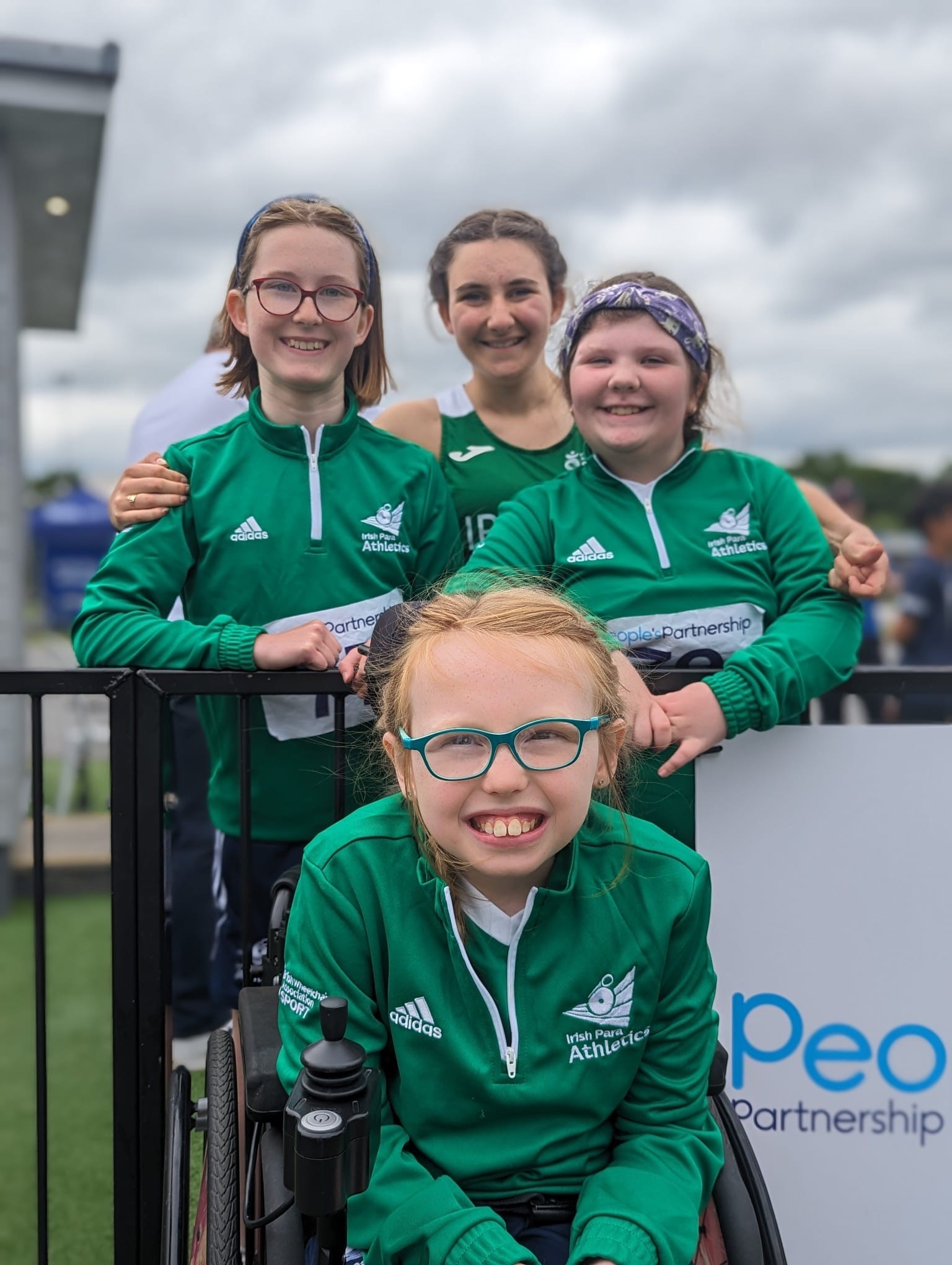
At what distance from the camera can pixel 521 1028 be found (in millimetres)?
1766

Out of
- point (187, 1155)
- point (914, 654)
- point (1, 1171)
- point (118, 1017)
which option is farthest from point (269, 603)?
point (914, 654)

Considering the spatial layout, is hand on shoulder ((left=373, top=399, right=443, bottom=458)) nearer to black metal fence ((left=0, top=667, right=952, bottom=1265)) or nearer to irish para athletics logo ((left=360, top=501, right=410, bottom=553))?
irish para athletics logo ((left=360, top=501, right=410, bottom=553))

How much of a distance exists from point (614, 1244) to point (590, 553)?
1328 millimetres

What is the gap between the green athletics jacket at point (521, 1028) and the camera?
173cm

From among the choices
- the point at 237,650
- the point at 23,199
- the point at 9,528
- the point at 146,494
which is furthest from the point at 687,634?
the point at 23,199

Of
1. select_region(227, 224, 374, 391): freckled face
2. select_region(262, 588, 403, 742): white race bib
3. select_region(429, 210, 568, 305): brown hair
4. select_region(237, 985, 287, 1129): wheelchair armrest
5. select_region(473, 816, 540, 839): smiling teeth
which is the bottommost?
select_region(237, 985, 287, 1129): wheelchair armrest

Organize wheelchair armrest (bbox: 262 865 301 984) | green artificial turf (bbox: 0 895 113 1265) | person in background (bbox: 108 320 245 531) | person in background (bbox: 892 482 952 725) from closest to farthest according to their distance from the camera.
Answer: wheelchair armrest (bbox: 262 865 301 984) < green artificial turf (bbox: 0 895 113 1265) < person in background (bbox: 108 320 245 531) < person in background (bbox: 892 482 952 725)

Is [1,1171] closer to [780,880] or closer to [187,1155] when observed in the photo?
[187,1155]

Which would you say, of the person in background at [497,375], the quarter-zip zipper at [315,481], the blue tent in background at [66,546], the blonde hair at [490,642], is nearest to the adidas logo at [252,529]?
the quarter-zip zipper at [315,481]

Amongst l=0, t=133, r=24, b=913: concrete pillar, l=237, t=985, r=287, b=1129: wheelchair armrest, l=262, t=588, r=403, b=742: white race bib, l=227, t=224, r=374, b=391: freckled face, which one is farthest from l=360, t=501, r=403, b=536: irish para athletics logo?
l=0, t=133, r=24, b=913: concrete pillar

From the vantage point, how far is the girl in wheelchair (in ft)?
5.58

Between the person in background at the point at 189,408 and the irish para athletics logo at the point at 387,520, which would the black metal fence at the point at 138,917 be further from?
the person in background at the point at 189,408

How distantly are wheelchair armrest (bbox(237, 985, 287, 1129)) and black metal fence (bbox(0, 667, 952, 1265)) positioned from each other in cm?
44

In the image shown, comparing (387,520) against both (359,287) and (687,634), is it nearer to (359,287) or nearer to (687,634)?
(359,287)
